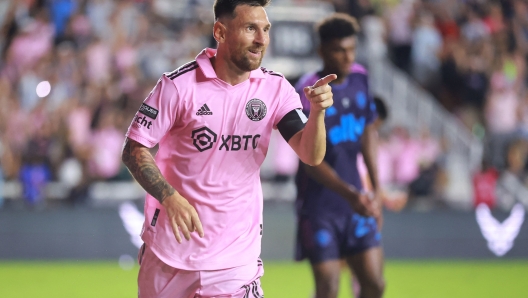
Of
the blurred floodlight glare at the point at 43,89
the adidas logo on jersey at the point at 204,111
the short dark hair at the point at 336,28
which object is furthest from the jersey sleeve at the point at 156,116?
the blurred floodlight glare at the point at 43,89

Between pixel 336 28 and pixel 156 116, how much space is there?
236 cm

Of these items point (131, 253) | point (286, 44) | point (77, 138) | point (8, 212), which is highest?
point (286, 44)

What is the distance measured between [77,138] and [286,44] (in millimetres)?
4885

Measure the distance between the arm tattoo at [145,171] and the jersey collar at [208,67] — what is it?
0.55m

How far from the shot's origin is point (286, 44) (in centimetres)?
1608

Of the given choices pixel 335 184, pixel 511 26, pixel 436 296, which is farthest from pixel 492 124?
pixel 335 184

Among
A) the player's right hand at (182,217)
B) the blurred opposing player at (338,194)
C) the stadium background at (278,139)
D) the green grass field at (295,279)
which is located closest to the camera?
the player's right hand at (182,217)

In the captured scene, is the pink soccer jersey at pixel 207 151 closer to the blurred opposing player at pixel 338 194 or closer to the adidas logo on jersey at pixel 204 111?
the adidas logo on jersey at pixel 204 111

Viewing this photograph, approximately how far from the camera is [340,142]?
6.56 meters

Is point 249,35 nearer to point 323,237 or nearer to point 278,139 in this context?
point 323,237

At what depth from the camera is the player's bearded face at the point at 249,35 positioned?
4574 millimetres

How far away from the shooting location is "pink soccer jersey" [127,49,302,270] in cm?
458

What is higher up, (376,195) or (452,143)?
(376,195)

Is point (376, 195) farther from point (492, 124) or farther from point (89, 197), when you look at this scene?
point (492, 124)
